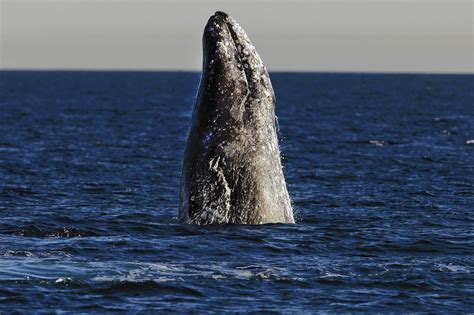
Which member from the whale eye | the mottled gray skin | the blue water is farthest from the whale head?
the blue water

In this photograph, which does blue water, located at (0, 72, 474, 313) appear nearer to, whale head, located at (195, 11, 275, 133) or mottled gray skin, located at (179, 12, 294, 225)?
mottled gray skin, located at (179, 12, 294, 225)

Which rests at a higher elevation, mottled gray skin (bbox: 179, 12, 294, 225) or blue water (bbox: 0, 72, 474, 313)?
mottled gray skin (bbox: 179, 12, 294, 225)

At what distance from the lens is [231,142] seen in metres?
17.5

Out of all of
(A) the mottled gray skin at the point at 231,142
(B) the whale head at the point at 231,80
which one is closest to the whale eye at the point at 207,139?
(A) the mottled gray skin at the point at 231,142

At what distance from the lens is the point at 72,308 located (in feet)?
45.2

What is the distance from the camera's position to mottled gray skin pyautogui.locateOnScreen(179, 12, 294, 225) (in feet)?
57.2

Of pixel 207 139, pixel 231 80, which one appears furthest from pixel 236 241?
pixel 231 80

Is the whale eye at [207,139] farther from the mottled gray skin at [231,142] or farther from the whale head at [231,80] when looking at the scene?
the whale head at [231,80]

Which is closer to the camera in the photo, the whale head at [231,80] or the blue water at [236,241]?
the blue water at [236,241]

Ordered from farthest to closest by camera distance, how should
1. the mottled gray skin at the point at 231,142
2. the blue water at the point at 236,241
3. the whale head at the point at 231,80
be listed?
the whale head at the point at 231,80 → the mottled gray skin at the point at 231,142 → the blue water at the point at 236,241

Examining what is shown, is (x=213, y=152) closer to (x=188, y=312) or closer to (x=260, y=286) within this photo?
(x=260, y=286)

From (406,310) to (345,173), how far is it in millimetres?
21864

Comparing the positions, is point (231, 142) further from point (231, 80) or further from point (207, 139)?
point (231, 80)

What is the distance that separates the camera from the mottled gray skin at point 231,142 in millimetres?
17438
